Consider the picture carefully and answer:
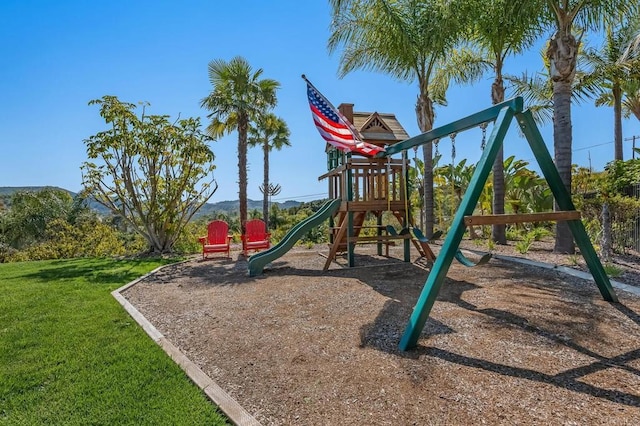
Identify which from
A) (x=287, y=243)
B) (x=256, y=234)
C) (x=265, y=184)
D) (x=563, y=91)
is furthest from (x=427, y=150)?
(x=265, y=184)

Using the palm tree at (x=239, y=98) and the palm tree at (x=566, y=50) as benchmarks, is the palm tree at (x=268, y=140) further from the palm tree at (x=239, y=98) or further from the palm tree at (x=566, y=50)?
the palm tree at (x=566, y=50)

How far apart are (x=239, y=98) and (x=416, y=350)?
12.0 meters

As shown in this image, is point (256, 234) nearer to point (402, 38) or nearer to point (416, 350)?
point (402, 38)

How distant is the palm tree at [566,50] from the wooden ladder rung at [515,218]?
169 inches

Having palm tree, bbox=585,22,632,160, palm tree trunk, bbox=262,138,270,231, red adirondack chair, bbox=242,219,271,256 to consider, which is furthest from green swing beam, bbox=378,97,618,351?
palm tree trunk, bbox=262,138,270,231

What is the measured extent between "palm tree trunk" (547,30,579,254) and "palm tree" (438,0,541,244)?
4.54ft

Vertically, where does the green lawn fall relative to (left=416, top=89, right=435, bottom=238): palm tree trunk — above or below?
below

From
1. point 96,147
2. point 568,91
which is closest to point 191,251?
point 96,147

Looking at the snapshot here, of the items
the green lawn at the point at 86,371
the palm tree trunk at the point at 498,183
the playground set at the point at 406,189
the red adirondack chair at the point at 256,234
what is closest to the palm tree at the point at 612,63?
the palm tree trunk at the point at 498,183

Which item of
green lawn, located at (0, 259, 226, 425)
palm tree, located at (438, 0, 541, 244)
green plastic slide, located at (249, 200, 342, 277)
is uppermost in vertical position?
palm tree, located at (438, 0, 541, 244)

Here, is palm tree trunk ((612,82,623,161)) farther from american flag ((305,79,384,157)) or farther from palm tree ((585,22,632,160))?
american flag ((305,79,384,157))

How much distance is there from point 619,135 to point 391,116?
12.5 metres

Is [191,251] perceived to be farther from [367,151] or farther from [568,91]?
[568,91]

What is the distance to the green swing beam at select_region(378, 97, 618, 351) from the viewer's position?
10.5 ft
